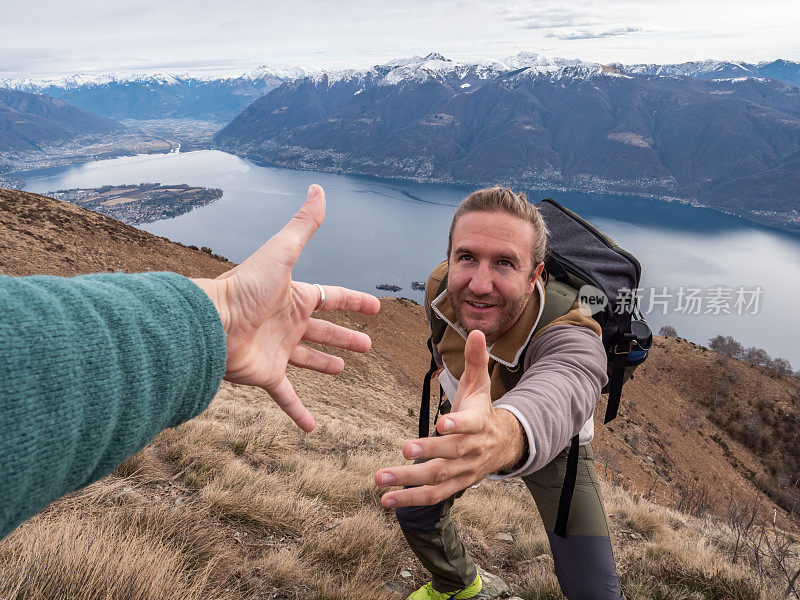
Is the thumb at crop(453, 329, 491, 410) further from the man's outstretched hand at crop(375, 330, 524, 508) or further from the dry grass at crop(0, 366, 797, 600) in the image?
the dry grass at crop(0, 366, 797, 600)

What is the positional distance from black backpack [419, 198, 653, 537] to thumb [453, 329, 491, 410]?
912 millimetres

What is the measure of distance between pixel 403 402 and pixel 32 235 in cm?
1352

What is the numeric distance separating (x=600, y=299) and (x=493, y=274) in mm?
594

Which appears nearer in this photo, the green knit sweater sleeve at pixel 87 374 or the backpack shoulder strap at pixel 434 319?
the green knit sweater sleeve at pixel 87 374

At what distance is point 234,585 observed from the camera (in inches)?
88.7

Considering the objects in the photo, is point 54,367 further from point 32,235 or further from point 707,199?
point 707,199

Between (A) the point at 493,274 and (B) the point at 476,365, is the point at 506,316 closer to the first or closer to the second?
(A) the point at 493,274

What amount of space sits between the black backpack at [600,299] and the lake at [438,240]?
31.3 meters

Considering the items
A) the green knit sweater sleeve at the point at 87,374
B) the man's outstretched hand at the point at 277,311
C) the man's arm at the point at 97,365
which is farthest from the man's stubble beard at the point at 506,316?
the green knit sweater sleeve at the point at 87,374

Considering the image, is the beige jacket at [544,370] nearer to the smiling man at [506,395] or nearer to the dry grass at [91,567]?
the smiling man at [506,395]

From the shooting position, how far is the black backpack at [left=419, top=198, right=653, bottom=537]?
2.16 meters

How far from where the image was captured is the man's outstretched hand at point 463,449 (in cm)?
109

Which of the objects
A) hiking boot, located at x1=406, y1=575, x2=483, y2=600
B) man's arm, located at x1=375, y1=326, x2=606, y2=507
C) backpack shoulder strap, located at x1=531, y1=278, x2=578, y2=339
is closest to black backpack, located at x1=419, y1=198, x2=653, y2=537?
backpack shoulder strap, located at x1=531, y1=278, x2=578, y2=339

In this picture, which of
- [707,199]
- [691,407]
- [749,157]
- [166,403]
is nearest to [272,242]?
[166,403]
